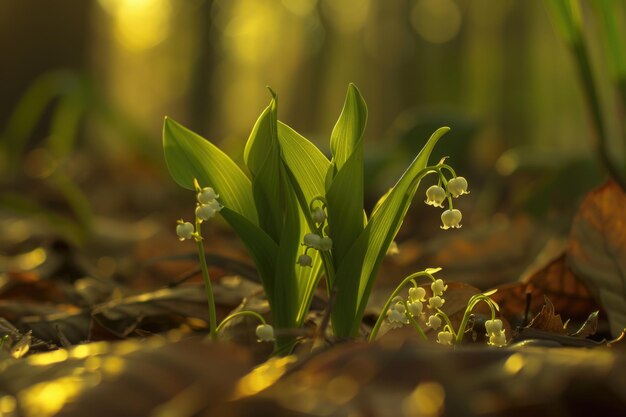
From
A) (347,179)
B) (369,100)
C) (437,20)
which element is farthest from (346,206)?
(437,20)

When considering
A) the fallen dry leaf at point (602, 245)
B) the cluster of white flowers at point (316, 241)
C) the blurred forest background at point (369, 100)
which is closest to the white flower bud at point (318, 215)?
the cluster of white flowers at point (316, 241)

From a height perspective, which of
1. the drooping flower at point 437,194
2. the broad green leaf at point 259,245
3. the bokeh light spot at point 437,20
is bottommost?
the broad green leaf at point 259,245

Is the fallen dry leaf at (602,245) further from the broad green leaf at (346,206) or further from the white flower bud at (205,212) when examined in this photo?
the white flower bud at (205,212)

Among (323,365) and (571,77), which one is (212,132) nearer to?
(571,77)

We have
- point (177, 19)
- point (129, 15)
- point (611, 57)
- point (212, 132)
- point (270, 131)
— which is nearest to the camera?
point (270, 131)

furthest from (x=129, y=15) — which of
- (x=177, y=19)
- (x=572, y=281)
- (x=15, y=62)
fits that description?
(x=572, y=281)

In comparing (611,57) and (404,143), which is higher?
(611,57)
